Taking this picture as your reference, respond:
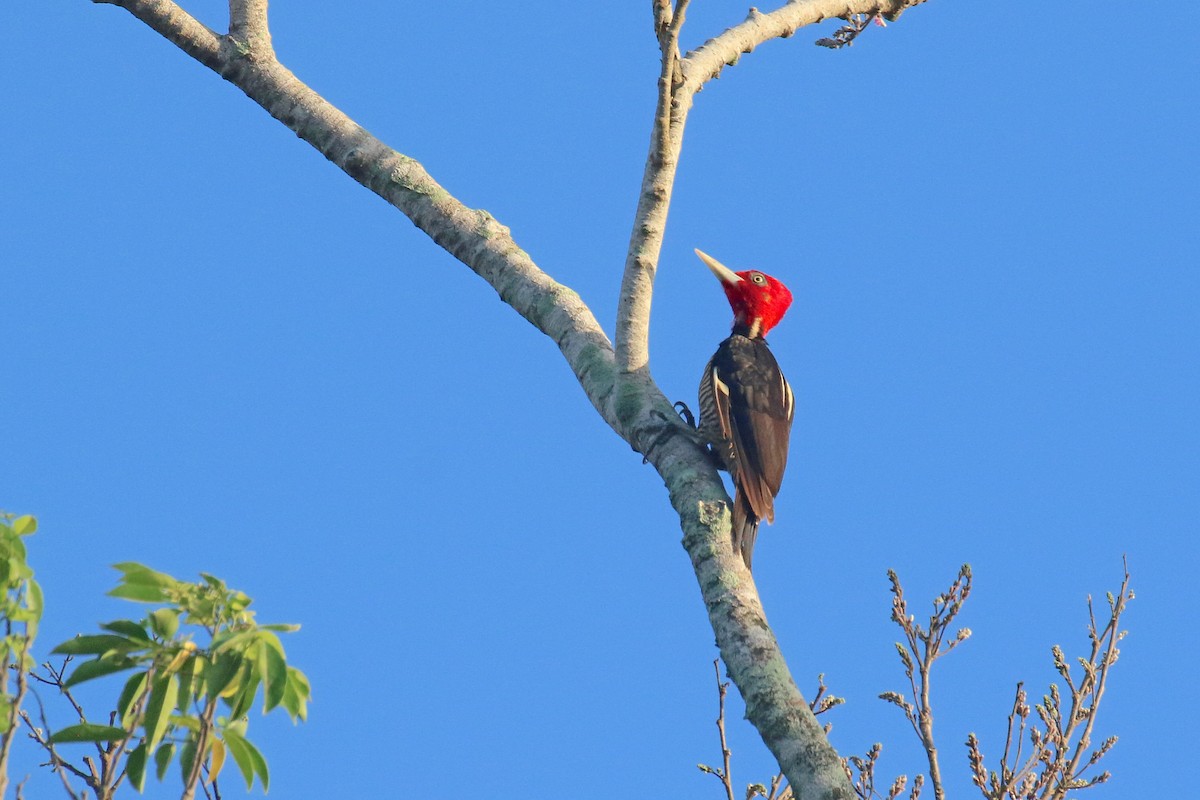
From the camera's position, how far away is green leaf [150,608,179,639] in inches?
89.0

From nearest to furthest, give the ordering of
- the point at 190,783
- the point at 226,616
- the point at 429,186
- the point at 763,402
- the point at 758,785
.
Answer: the point at 190,783, the point at 226,616, the point at 758,785, the point at 429,186, the point at 763,402

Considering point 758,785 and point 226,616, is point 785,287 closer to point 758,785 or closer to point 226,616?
point 758,785

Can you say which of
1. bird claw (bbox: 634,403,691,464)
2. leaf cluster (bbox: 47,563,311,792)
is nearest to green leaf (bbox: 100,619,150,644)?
leaf cluster (bbox: 47,563,311,792)

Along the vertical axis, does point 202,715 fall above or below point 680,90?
below

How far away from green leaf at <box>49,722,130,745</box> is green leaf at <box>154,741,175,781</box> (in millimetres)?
135

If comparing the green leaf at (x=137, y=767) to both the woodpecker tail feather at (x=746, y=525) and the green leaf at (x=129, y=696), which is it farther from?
the woodpecker tail feather at (x=746, y=525)

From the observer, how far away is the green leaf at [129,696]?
90.7 inches

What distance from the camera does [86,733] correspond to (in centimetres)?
218

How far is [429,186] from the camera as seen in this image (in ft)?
16.5

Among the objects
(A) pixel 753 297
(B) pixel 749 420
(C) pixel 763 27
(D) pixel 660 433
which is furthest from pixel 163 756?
(A) pixel 753 297

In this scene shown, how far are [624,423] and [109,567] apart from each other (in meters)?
2.41

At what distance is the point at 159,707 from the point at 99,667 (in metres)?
0.15

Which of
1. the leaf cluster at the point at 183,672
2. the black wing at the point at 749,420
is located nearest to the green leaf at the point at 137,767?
the leaf cluster at the point at 183,672

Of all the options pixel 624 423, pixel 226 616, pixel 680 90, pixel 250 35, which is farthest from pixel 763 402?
pixel 226 616
